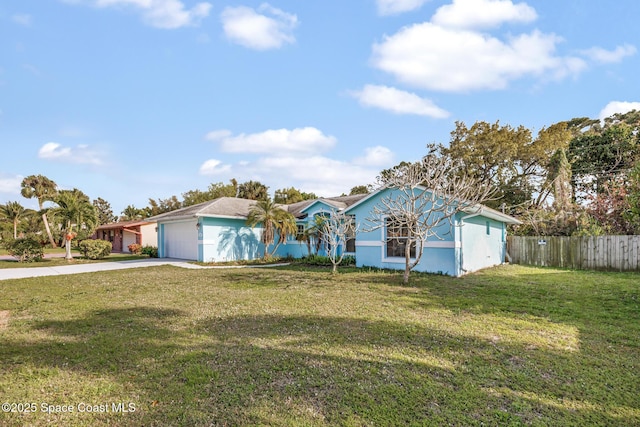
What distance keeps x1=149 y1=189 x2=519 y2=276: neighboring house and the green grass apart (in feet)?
14.3

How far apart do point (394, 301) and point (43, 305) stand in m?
8.58

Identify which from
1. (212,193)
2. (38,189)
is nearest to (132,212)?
(38,189)

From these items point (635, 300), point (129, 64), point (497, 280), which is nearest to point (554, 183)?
point (497, 280)

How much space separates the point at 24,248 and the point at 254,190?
833 inches

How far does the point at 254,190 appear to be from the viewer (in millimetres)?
37625

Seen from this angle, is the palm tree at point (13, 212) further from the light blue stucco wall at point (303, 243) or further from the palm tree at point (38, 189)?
the light blue stucco wall at point (303, 243)

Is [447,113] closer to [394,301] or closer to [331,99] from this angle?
[331,99]

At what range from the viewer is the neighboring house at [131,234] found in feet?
97.6

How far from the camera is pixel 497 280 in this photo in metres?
11.8

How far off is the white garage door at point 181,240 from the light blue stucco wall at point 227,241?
4.70ft

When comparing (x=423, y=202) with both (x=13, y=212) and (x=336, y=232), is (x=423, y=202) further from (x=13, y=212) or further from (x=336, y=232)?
(x=13, y=212)

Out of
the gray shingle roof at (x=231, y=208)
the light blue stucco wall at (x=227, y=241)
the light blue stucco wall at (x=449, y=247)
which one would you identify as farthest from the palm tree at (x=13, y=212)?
the light blue stucco wall at (x=449, y=247)

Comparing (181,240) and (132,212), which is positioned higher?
(132,212)

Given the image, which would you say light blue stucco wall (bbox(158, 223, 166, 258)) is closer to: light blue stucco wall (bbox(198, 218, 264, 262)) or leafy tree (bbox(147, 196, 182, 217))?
light blue stucco wall (bbox(198, 218, 264, 262))
